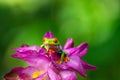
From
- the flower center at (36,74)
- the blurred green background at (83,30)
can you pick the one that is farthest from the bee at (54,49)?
the blurred green background at (83,30)

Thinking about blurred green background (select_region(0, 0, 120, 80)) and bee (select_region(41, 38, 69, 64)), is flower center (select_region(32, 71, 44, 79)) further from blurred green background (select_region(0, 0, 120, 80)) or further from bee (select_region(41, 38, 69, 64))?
blurred green background (select_region(0, 0, 120, 80))

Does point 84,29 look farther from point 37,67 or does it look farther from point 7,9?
point 37,67

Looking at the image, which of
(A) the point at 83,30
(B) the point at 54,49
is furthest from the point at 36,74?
(A) the point at 83,30

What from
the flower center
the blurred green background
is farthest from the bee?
the blurred green background

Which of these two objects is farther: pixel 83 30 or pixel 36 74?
pixel 83 30

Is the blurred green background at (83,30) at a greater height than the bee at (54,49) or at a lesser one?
greater

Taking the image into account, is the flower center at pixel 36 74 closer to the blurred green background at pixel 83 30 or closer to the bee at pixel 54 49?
the bee at pixel 54 49

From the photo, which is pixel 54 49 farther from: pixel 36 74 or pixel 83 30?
pixel 83 30

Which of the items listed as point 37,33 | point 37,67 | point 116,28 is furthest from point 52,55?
point 37,33
